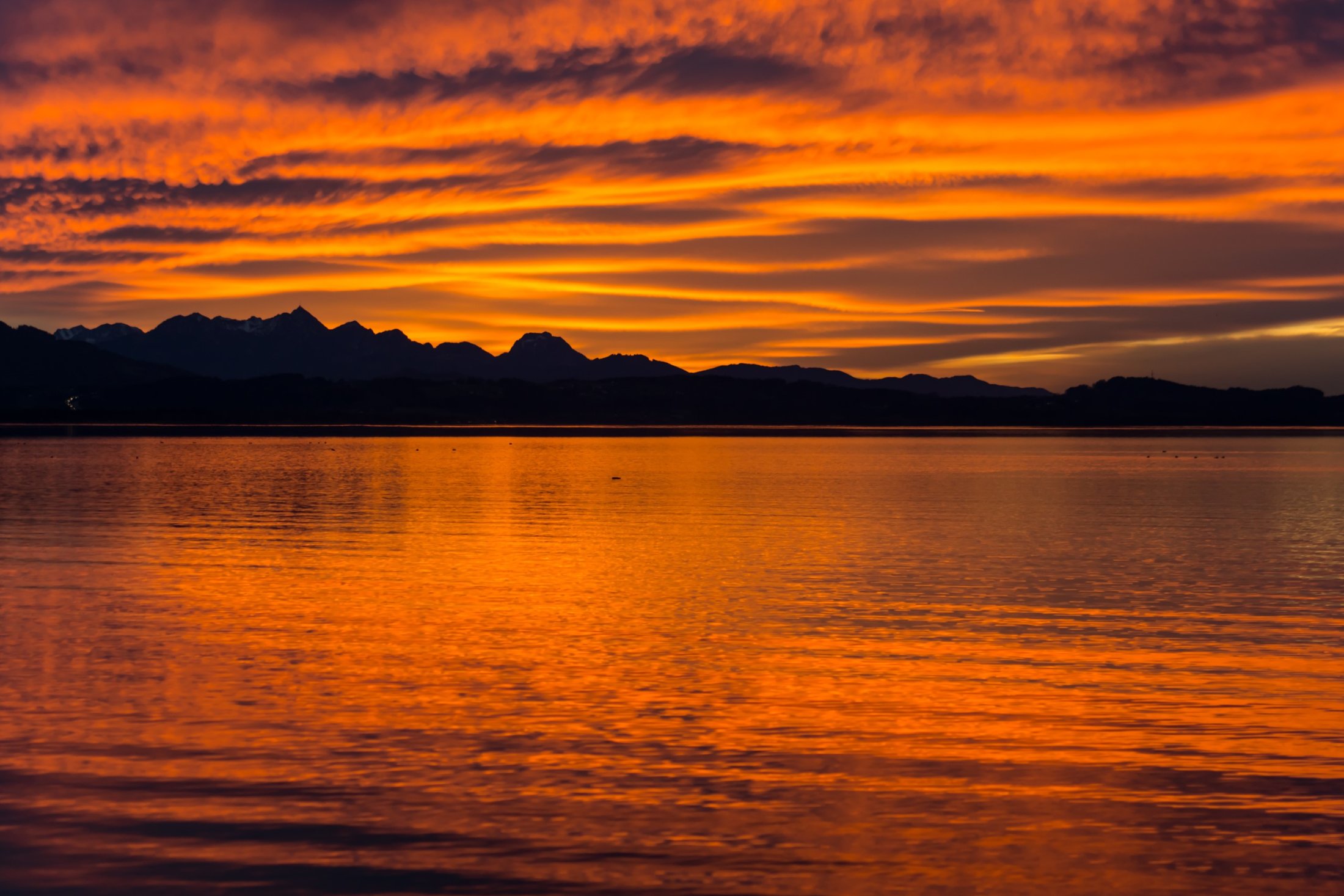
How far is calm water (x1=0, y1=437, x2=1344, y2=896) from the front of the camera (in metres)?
12.0

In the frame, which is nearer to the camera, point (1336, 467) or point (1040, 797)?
point (1040, 797)

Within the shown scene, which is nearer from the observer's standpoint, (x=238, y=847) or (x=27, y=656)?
(x=238, y=847)

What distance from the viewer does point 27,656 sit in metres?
22.3

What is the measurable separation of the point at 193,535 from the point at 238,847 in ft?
120

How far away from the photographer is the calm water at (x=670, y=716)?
1201cm

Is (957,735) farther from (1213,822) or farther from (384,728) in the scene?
(384,728)

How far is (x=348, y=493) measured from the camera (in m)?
73.9

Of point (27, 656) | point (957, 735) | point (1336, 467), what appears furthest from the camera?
point (1336, 467)

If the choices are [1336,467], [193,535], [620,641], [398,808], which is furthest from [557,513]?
[1336,467]

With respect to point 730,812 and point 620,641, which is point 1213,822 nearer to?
point 730,812

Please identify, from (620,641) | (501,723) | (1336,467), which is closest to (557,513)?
(620,641)

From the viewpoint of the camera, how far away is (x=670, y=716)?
18.0 meters

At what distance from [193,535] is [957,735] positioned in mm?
36756

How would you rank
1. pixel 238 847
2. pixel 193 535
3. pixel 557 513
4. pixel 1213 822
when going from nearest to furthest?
pixel 238 847 < pixel 1213 822 < pixel 193 535 < pixel 557 513
